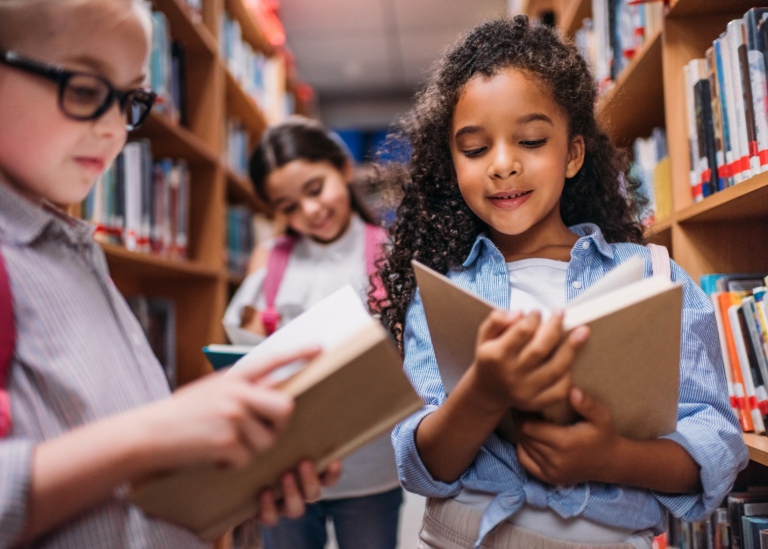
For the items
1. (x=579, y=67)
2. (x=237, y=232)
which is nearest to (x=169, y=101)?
(x=237, y=232)

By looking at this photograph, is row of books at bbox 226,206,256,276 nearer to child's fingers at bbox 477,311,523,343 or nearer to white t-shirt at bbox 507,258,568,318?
white t-shirt at bbox 507,258,568,318

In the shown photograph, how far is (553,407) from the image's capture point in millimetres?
749

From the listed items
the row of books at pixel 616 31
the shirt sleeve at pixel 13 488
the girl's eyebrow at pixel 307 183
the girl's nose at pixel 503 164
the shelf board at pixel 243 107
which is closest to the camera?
the shirt sleeve at pixel 13 488

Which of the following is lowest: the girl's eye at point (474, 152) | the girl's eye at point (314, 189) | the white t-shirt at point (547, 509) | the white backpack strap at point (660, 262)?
the white t-shirt at point (547, 509)

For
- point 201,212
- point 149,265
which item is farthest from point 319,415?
point 201,212

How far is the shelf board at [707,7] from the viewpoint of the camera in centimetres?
128

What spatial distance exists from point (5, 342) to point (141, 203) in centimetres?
144

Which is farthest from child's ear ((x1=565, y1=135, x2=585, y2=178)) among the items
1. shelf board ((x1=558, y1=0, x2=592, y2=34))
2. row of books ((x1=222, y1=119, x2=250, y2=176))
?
row of books ((x1=222, y1=119, x2=250, y2=176))

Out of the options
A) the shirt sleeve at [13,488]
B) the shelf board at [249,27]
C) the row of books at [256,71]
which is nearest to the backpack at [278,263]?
the row of books at [256,71]

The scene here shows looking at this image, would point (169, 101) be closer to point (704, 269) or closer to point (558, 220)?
point (558, 220)

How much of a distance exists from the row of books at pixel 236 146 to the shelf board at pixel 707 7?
73.7 inches

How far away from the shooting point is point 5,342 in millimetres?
549

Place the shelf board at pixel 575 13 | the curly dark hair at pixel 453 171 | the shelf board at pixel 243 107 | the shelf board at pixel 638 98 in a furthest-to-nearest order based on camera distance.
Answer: the shelf board at pixel 243 107 < the shelf board at pixel 575 13 < the shelf board at pixel 638 98 < the curly dark hair at pixel 453 171

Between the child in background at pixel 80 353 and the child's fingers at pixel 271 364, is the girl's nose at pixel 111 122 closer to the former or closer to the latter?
the child in background at pixel 80 353
